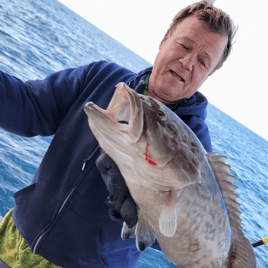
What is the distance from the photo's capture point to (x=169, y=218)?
1.70 meters

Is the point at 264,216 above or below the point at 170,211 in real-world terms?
below

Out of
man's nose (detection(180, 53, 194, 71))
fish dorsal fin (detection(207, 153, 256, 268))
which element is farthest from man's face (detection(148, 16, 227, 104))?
fish dorsal fin (detection(207, 153, 256, 268))

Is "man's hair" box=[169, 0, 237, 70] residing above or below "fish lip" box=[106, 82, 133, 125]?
above

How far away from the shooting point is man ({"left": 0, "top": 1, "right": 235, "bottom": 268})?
2102mm

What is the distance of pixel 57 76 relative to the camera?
2326mm

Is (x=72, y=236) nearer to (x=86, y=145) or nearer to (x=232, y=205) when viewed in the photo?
(x=86, y=145)

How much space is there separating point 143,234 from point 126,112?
0.97 metres

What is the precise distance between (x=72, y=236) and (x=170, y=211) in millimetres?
948

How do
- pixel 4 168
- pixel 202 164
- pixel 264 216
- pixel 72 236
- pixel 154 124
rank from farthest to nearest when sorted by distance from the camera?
pixel 264 216 < pixel 4 168 < pixel 72 236 < pixel 202 164 < pixel 154 124

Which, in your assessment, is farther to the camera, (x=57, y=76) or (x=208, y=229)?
(x=57, y=76)

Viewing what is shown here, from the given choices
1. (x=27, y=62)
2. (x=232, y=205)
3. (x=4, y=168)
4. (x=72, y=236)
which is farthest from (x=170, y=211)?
(x=27, y=62)

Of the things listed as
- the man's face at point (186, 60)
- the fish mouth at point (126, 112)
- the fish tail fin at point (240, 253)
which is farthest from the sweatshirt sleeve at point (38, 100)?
the fish tail fin at point (240, 253)

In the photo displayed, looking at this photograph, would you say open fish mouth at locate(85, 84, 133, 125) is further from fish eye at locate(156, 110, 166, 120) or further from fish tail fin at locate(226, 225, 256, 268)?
fish tail fin at locate(226, 225, 256, 268)

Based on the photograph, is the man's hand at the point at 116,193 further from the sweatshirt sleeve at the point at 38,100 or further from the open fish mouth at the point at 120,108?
the sweatshirt sleeve at the point at 38,100
